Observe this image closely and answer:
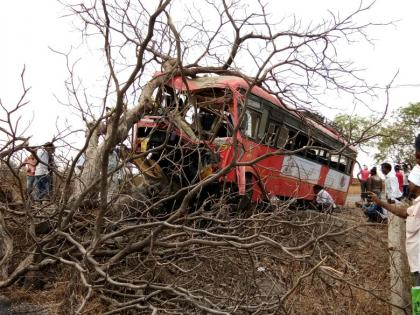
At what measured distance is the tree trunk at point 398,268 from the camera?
4.17 m

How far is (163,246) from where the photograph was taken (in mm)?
4730

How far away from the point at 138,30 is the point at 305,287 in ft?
11.3

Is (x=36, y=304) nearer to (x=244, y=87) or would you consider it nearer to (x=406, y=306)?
(x=406, y=306)

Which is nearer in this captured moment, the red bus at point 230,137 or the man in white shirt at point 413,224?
the man in white shirt at point 413,224

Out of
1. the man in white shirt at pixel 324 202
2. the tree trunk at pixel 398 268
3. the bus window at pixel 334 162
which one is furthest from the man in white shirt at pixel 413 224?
the bus window at pixel 334 162

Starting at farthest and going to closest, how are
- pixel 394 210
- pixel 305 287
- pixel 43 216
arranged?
1. pixel 43 216
2. pixel 305 287
3. pixel 394 210

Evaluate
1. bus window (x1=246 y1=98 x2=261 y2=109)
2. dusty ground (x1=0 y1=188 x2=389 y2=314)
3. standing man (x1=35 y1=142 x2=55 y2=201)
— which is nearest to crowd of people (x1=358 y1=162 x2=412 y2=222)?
dusty ground (x1=0 y1=188 x2=389 y2=314)

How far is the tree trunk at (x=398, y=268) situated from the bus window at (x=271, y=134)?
5.37 meters

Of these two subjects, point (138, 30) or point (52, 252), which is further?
point (138, 30)

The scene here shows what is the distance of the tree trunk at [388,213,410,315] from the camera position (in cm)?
417

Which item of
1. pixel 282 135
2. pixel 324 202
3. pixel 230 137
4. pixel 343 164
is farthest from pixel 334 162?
pixel 230 137

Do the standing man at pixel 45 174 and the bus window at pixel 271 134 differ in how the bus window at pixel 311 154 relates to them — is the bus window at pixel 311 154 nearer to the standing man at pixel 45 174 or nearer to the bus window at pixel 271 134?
the bus window at pixel 271 134

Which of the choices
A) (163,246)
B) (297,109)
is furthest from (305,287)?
(297,109)

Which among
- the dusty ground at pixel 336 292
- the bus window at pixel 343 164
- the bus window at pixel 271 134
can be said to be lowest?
the dusty ground at pixel 336 292
